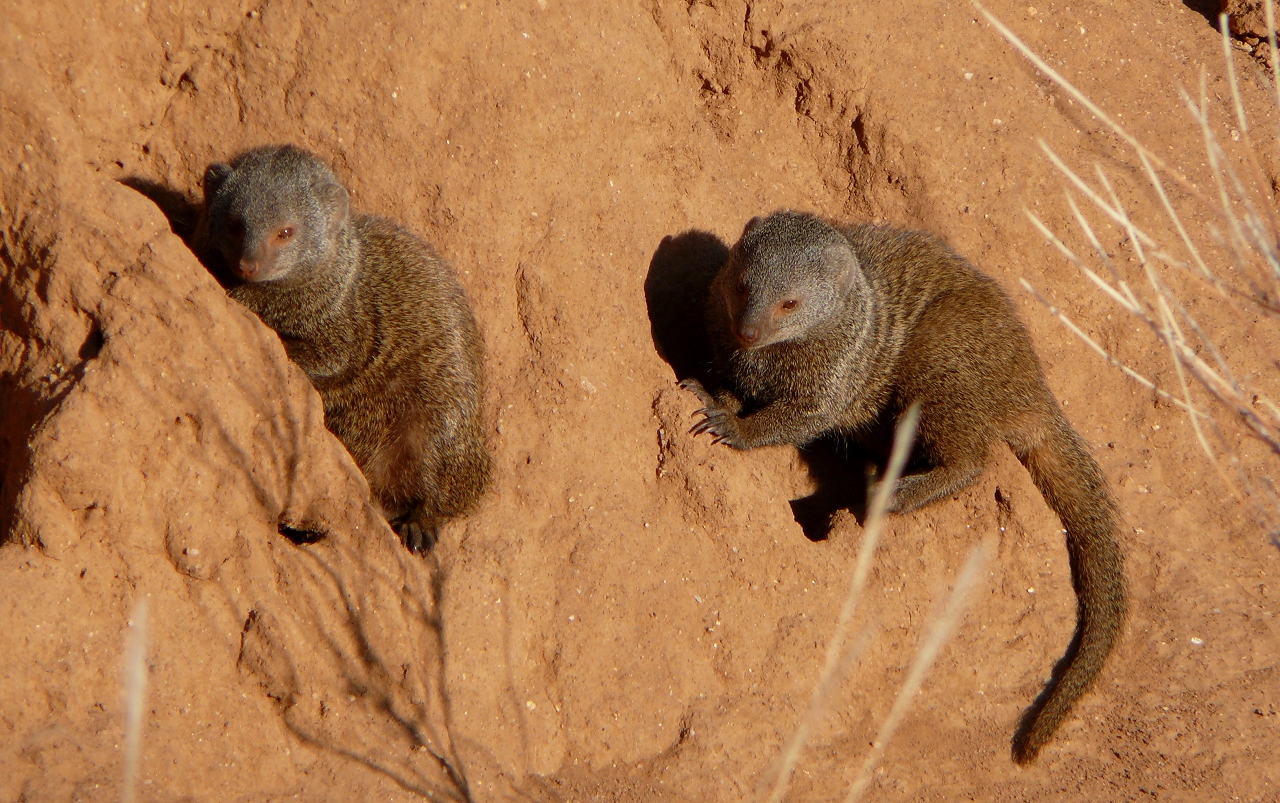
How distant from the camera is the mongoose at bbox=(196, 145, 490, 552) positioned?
9.61 ft

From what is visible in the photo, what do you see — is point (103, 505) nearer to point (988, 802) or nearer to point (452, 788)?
point (452, 788)

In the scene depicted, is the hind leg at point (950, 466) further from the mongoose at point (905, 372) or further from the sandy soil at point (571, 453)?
the sandy soil at point (571, 453)

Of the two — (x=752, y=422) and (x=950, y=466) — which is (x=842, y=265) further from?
(x=950, y=466)

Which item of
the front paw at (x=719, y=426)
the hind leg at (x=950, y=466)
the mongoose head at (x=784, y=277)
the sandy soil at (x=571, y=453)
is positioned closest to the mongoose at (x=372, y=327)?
the sandy soil at (x=571, y=453)

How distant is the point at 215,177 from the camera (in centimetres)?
292

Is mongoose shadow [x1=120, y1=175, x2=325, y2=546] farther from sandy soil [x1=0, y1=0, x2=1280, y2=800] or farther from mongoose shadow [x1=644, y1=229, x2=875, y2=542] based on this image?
mongoose shadow [x1=644, y1=229, x2=875, y2=542]

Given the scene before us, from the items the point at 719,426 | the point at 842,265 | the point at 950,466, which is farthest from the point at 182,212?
the point at 950,466

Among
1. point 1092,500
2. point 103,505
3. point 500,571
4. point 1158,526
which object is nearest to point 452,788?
point 500,571

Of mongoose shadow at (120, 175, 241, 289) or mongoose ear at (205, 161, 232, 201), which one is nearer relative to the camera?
mongoose ear at (205, 161, 232, 201)

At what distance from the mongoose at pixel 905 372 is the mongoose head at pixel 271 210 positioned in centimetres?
138

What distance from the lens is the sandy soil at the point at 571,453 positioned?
246cm

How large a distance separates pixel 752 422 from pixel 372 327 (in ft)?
4.56

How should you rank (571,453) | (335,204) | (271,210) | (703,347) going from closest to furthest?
1. (271,210)
2. (335,204)
3. (571,453)
4. (703,347)

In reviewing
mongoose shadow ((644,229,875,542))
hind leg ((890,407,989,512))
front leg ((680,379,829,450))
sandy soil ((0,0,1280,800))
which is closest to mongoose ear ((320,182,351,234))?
sandy soil ((0,0,1280,800))
